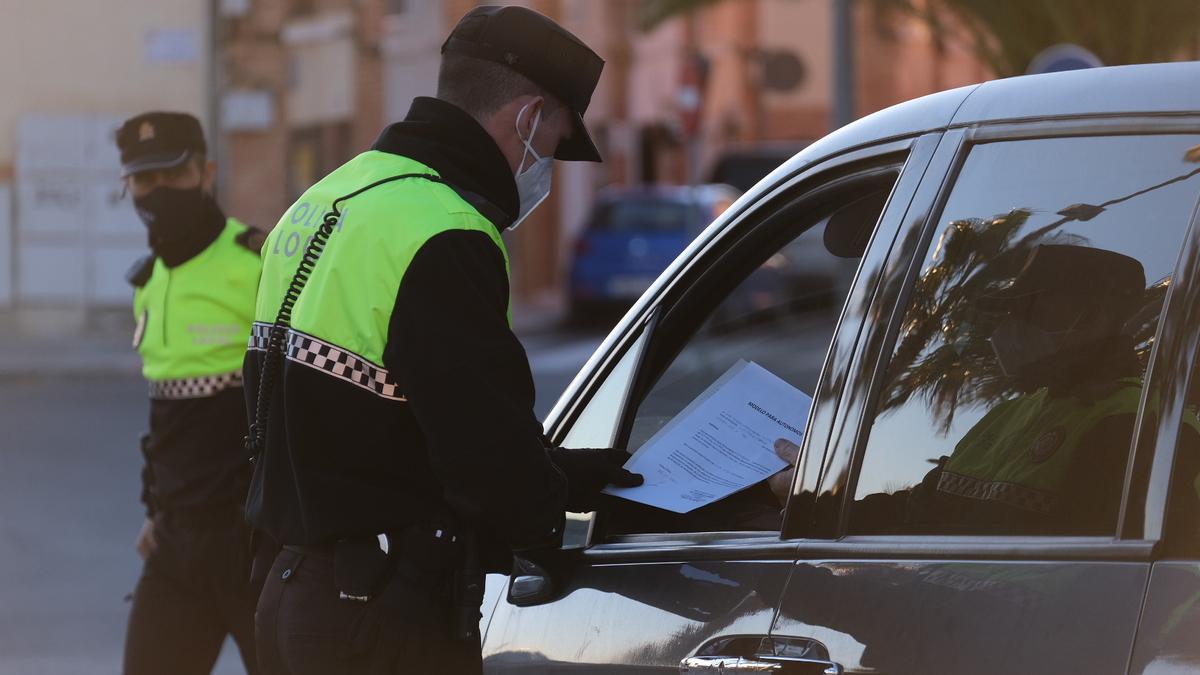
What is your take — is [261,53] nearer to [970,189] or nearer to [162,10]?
[162,10]

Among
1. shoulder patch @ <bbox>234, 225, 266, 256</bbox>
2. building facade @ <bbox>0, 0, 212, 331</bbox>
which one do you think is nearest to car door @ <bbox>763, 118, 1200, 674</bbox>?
shoulder patch @ <bbox>234, 225, 266, 256</bbox>

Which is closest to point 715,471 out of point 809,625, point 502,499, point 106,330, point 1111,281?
point 502,499

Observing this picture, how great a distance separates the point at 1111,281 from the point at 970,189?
0.25m

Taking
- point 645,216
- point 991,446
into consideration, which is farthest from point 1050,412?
point 645,216

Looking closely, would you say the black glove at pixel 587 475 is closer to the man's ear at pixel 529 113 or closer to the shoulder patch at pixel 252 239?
the man's ear at pixel 529 113

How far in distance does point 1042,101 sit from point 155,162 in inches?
116

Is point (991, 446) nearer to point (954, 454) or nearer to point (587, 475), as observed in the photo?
point (954, 454)

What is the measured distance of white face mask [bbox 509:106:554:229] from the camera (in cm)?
312

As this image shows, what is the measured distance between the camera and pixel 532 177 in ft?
10.7

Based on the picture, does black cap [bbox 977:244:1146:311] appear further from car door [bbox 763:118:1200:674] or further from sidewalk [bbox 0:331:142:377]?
sidewalk [bbox 0:331:142:377]

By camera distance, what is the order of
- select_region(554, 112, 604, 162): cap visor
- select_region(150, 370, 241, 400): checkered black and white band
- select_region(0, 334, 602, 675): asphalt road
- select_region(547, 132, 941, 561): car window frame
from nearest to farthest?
select_region(547, 132, 941, 561): car window frame, select_region(554, 112, 604, 162): cap visor, select_region(150, 370, 241, 400): checkered black and white band, select_region(0, 334, 602, 675): asphalt road

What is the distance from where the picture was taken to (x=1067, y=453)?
7.86ft

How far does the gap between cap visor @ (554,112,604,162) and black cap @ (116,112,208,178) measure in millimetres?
1957

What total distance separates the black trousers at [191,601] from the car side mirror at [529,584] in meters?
1.53
